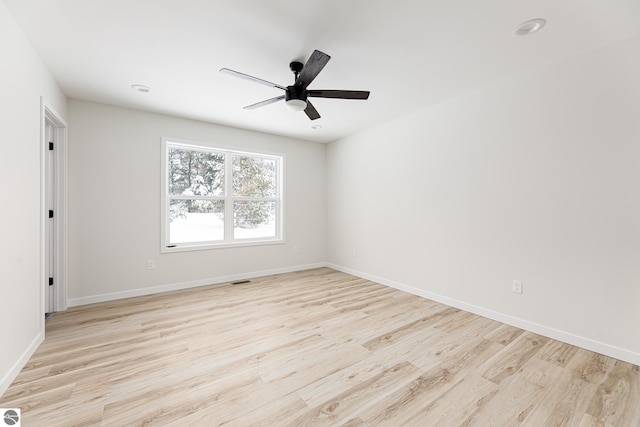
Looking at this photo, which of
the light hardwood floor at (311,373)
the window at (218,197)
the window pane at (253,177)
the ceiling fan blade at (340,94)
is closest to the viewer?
the light hardwood floor at (311,373)

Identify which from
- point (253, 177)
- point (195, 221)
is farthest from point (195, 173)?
point (253, 177)

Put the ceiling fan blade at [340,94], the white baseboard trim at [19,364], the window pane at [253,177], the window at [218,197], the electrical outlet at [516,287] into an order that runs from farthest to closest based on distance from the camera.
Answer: the window pane at [253,177] < the window at [218,197] < the electrical outlet at [516,287] < the ceiling fan blade at [340,94] < the white baseboard trim at [19,364]

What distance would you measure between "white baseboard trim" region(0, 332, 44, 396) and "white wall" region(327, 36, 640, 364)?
154 inches

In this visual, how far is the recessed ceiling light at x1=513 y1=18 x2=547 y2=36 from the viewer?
1919 mm

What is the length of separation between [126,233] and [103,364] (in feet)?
6.58

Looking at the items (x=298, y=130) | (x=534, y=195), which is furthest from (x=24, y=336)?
(x=534, y=195)

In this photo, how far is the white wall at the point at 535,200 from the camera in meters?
2.15

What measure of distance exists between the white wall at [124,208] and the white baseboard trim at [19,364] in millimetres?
1158

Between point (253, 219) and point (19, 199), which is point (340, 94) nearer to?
point (19, 199)

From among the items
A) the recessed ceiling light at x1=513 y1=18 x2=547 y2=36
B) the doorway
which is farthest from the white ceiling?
the doorway

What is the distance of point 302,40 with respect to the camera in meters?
2.16

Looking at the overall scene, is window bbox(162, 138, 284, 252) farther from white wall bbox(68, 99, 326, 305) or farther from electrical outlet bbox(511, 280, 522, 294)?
electrical outlet bbox(511, 280, 522, 294)

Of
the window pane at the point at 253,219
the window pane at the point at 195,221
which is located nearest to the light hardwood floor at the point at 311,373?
the window pane at the point at 195,221

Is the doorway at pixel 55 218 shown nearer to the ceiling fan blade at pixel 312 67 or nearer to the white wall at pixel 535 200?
the ceiling fan blade at pixel 312 67
